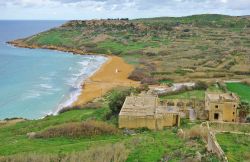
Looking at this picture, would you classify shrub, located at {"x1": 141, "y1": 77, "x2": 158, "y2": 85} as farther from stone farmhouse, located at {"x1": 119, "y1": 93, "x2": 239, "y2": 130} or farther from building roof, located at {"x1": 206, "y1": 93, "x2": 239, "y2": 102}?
building roof, located at {"x1": 206, "y1": 93, "x2": 239, "y2": 102}

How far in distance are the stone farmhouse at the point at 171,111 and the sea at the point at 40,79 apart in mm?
20492

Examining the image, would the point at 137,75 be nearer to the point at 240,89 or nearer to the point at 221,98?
the point at 240,89

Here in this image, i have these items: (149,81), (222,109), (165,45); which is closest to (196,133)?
(222,109)

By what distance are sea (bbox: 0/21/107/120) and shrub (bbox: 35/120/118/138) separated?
1964 cm

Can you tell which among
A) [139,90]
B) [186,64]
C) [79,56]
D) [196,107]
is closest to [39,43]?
[79,56]

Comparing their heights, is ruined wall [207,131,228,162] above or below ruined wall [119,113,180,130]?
above

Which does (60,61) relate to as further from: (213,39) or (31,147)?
(31,147)

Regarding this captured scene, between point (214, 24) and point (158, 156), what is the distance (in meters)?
154

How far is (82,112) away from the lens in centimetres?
4803

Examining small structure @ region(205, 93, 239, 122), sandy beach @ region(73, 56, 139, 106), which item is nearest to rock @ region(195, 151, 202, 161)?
small structure @ region(205, 93, 239, 122)

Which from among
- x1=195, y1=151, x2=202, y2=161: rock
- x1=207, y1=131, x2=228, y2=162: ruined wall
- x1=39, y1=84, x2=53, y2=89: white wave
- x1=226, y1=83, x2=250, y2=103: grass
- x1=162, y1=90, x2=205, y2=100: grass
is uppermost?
x1=207, y1=131, x2=228, y2=162: ruined wall

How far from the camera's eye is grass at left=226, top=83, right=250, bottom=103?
51013 mm

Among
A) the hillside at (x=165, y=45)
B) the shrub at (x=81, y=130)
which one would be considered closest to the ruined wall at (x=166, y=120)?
the shrub at (x=81, y=130)

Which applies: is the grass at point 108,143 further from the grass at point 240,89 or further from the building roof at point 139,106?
the grass at point 240,89
